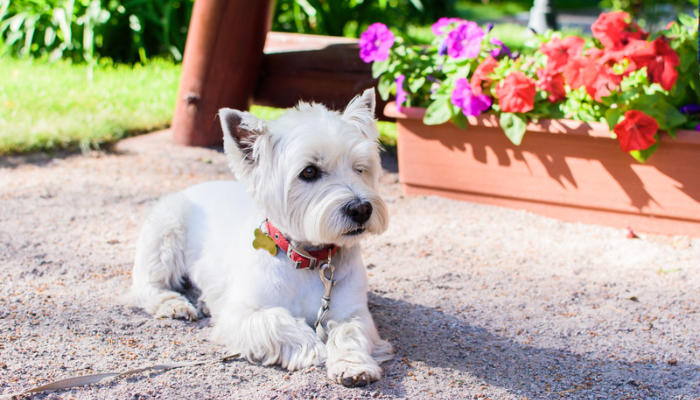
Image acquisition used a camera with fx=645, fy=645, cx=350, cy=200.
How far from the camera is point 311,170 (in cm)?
257

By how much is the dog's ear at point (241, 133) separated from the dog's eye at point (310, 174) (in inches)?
8.6

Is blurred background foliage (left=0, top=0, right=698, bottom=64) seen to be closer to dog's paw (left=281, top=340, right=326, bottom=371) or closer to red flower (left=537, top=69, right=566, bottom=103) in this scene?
red flower (left=537, top=69, right=566, bottom=103)

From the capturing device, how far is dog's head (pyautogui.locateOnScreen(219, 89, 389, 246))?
2492 mm

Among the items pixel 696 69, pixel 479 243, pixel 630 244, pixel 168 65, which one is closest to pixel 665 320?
pixel 630 244

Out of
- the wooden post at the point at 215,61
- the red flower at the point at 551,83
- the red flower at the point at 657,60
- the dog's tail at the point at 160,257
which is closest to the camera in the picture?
the dog's tail at the point at 160,257

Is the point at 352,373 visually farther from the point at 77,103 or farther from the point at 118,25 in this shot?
Answer: the point at 118,25

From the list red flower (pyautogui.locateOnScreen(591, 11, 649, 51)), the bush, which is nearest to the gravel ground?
red flower (pyautogui.locateOnScreen(591, 11, 649, 51))

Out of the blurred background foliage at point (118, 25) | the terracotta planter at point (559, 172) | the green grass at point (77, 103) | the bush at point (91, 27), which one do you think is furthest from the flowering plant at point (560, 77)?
the bush at point (91, 27)

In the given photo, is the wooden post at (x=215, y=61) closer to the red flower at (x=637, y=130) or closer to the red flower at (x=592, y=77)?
the red flower at (x=592, y=77)

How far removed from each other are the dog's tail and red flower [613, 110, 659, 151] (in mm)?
2708

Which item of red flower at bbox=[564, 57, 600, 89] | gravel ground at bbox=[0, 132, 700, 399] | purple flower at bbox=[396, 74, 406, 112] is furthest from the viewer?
purple flower at bbox=[396, 74, 406, 112]

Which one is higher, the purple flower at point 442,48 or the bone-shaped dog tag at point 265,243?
the purple flower at point 442,48

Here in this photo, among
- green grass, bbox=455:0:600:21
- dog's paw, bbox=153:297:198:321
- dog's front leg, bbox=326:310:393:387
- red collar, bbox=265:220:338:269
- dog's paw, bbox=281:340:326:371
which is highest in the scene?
green grass, bbox=455:0:600:21

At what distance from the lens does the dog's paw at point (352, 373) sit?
98.6 inches
